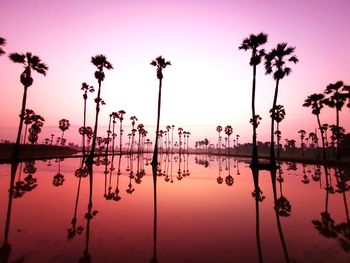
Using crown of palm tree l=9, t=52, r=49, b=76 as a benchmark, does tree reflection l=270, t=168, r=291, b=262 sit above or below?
below

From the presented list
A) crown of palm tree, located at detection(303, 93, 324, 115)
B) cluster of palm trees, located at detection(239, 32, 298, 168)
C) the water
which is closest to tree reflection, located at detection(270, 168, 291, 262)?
the water

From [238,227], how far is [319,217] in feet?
13.6

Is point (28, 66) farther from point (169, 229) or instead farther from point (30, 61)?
point (169, 229)

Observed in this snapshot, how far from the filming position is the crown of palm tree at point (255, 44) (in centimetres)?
3622

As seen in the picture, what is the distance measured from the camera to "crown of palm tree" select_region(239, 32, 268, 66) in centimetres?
3622

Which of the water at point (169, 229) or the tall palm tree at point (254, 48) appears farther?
the tall palm tree at point (254, 48)

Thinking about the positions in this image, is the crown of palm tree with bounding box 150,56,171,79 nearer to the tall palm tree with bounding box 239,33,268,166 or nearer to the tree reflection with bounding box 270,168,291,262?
the tall palm tree with bounding box 239,33,268,166

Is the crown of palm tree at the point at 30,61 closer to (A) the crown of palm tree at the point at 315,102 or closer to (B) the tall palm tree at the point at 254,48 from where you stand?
(B) the tall palm tree at the point at 254,48

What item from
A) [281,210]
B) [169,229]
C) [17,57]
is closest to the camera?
[169,229]

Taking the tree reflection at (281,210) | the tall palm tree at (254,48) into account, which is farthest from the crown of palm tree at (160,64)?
the tree reflection at (281,210)

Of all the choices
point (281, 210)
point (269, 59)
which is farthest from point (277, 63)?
point (281, 210)

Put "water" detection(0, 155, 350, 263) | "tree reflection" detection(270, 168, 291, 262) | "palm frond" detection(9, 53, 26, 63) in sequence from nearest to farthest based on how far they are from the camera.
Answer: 1. "water" detection(0, 155, 350, 263)
2. "tree reflection" detection(270, 168, 291, 262)
3. "palm frond" detection(9, 53, 26, 63)

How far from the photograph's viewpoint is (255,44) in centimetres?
3669

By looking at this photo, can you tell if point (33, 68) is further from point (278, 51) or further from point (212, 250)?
point (212, 250)
